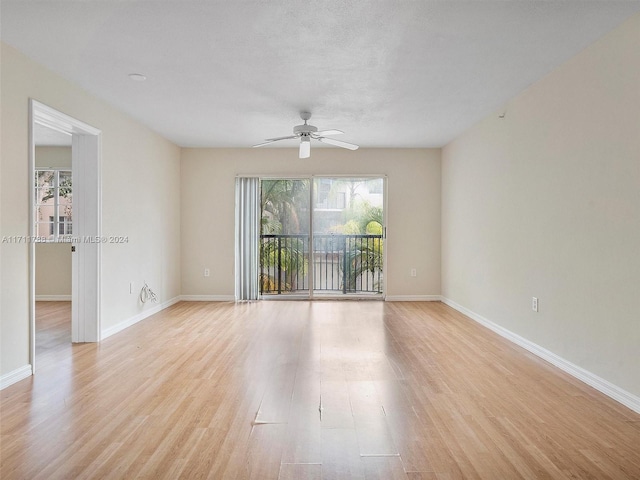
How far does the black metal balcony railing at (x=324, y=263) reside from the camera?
687 cm

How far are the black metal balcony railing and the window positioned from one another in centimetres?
314

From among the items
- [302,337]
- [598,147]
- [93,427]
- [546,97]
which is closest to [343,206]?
[302,337]

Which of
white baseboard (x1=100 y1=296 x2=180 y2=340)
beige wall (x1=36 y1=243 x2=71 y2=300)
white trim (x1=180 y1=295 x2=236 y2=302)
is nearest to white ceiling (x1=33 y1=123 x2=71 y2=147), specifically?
beige wall (x1=36 y1=243 x2=71 y2=300)

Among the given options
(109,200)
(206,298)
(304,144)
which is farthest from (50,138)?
(304,144)

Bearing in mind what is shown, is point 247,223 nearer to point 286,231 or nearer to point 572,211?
point 286,231

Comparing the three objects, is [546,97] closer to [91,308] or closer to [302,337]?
[302,337]

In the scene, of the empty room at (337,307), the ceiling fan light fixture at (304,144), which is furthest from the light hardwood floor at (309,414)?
the ceiling fan light fixture at (304,144)

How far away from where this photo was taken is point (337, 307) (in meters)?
6.14

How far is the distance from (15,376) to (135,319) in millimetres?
2028

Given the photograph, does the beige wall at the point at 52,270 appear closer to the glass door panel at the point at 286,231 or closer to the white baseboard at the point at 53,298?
the white baseboard at the point at 53,298

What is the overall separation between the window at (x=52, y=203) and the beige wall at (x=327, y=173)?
72.9 inches

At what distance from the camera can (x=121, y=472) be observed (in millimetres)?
1880

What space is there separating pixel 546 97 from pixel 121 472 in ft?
13.3

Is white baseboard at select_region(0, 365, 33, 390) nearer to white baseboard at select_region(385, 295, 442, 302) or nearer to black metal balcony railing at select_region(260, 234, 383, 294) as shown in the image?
black metal balcony railing at select_region(260, 234, 383, 294)
